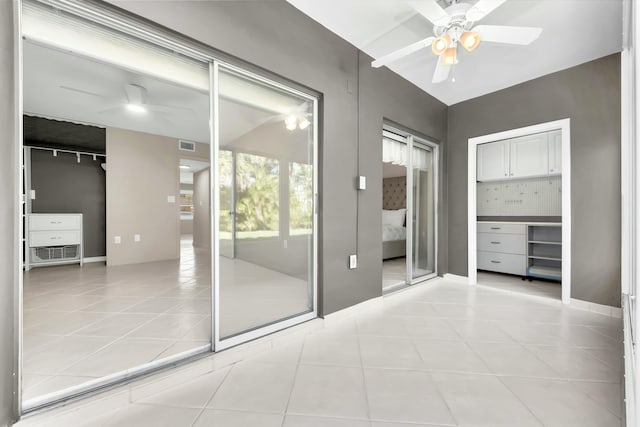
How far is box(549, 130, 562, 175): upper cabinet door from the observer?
11.2 feet

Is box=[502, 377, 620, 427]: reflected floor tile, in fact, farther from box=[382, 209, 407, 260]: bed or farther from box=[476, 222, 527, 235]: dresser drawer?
box=[382, 209, 407, 260]: bed

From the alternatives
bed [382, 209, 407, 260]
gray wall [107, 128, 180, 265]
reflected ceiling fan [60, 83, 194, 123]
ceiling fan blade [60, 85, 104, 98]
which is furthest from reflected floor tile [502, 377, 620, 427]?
gray wall [107, 128, 180, 265]

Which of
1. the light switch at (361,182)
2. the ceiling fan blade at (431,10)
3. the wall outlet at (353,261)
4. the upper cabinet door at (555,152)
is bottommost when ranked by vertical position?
the wall outlet at (353,261)

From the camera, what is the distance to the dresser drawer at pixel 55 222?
405cm

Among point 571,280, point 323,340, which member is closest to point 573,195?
point 571,280

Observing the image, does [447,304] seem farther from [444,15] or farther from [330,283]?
[444,15]

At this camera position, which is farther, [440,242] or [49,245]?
[49,245]

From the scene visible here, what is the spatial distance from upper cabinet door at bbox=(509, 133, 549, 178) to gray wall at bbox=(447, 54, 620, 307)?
701 mm

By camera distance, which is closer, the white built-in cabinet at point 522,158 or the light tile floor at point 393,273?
the light tile floor at point 393,273

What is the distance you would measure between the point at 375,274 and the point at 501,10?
8.38ft

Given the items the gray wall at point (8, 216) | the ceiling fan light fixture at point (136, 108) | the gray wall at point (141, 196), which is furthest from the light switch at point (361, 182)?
the gray wall at point (141, 196)

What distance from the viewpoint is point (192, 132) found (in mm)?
4703

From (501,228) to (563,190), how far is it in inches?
50.6

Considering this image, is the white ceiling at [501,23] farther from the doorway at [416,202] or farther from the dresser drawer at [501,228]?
the dresser drawer at [501,228]
